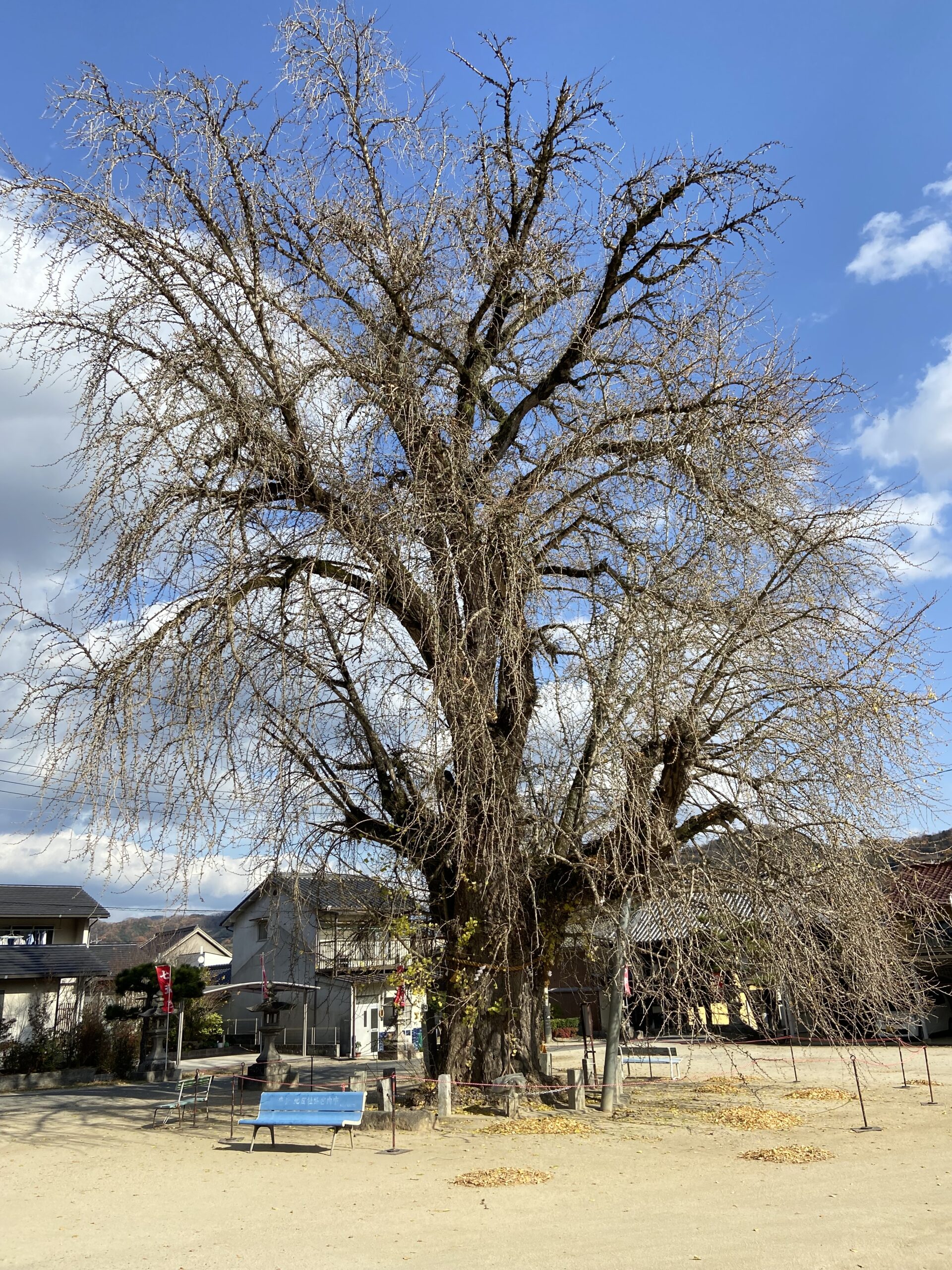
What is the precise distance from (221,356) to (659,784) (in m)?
6.83

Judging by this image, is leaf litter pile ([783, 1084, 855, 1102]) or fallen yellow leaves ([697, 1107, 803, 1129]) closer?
fallen yellow leaves ([697, 1107, 803, 1129])

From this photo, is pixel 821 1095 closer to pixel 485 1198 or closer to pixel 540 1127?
pixel 540 1127

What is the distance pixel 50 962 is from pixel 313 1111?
18626mm

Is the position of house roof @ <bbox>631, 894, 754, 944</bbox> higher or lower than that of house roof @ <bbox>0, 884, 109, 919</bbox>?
lower

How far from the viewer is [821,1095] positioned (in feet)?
51.4

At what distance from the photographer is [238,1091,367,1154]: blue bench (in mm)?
11125

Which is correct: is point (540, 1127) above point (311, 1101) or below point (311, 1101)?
below

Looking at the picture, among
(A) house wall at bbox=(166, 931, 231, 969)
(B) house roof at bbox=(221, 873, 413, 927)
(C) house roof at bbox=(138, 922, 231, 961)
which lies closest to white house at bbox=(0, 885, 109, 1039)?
(C) house roof at bbox=(138, 922, 231, 961)

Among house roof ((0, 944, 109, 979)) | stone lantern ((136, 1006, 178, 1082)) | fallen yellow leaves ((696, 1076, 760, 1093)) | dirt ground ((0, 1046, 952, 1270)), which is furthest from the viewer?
house roof ((0, 944, 109, 979))

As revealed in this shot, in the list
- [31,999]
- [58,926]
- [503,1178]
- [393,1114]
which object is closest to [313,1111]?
[393,1114]

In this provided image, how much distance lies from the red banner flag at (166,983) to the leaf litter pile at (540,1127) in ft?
45.3

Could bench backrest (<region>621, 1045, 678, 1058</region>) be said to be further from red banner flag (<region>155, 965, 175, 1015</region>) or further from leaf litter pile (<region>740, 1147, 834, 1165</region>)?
red banner flag (<region>155, 965, 175, 1015</region>)

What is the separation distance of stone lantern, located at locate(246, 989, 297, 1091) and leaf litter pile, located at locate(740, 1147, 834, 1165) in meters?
8.91

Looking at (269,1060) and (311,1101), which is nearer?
(311,1101)
